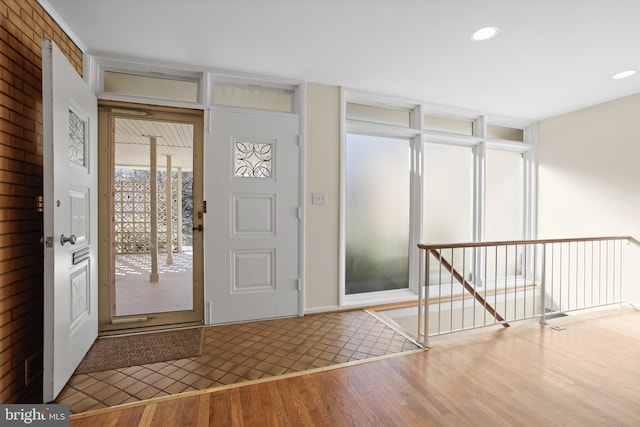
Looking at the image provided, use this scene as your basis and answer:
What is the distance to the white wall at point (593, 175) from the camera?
3.52 metres

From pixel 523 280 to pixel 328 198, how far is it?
3441 mm

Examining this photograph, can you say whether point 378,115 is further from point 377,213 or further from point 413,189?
point 377,213

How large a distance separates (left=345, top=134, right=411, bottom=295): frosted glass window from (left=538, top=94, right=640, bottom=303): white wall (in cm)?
229

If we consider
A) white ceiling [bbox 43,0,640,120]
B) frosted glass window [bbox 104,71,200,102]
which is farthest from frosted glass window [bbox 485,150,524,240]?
frosted glass window [bbox 104,71,200,102]

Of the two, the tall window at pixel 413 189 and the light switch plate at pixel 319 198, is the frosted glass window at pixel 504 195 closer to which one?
the tall window at pixel 413 189

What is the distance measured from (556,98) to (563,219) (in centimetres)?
169

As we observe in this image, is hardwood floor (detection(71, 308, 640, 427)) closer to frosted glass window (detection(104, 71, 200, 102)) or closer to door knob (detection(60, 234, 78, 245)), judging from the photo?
door knob (detection(60, 234, 78, 245))

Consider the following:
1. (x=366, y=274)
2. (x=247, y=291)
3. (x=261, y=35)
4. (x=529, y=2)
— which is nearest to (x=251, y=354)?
(x=247, y=291)

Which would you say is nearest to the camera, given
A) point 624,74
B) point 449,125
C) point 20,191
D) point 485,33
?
point 20,191

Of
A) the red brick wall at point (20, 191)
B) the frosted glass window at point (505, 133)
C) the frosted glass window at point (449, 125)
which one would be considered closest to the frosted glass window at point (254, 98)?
the red brick wall at point (20, 191)

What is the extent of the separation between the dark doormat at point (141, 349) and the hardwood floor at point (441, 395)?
57cm

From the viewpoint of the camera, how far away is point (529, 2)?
6.24 ft

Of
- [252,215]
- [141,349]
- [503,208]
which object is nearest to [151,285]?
[141,349]

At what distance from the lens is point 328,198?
3.25 metres
